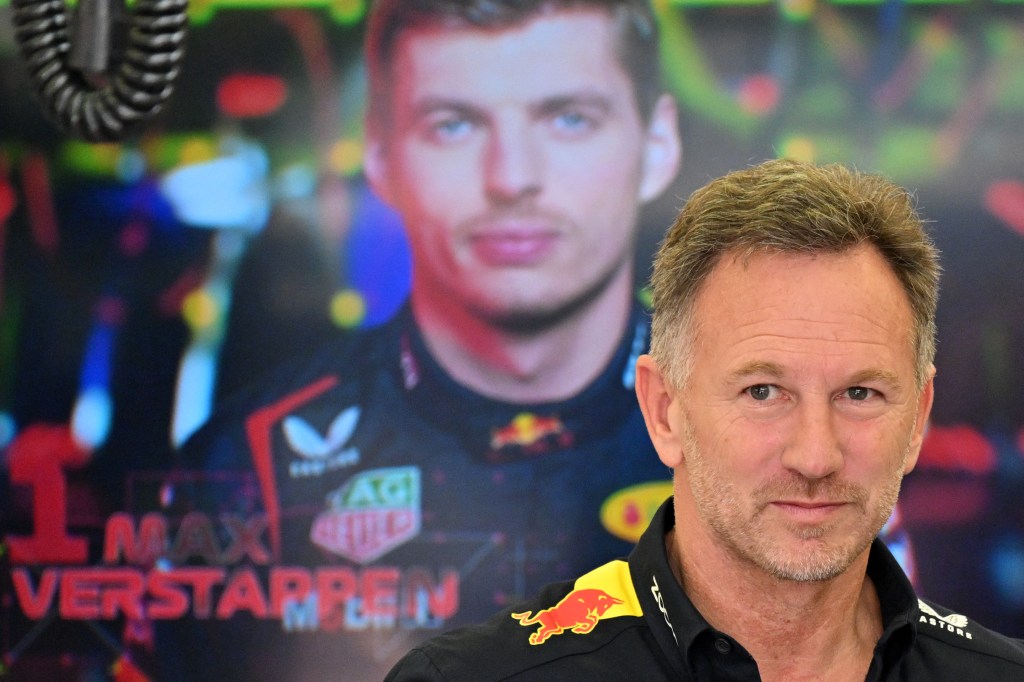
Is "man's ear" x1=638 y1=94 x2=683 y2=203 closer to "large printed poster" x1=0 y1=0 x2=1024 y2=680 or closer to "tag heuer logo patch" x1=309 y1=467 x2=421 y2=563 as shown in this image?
"large printed poster" x1=0 y1=0 x2=1024 y2=680

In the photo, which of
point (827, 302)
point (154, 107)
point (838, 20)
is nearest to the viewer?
point (827, 302)

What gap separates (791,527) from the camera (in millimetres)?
1544

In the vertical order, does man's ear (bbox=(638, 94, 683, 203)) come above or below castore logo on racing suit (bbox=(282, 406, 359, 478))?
above

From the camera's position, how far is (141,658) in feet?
10.9

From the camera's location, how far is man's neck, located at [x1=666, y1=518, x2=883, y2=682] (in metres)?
1.63

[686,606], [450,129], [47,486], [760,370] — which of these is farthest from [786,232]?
[47,486]

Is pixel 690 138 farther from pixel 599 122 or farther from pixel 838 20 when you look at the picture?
pixel 838 20

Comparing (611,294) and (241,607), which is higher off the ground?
(611,294)

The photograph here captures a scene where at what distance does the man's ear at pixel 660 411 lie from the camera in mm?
1696

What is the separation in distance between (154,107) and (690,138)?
165 cm

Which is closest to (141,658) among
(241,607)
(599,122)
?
(241,607)

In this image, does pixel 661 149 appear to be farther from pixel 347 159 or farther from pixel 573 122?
pixel 347 159

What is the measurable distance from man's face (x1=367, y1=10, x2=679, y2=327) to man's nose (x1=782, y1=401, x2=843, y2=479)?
1.86 m

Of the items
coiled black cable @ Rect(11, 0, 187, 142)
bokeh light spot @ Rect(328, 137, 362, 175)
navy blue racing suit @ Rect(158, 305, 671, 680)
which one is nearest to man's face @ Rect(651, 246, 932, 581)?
coiled black cable @ Rect(11, 0, 187, 142)
